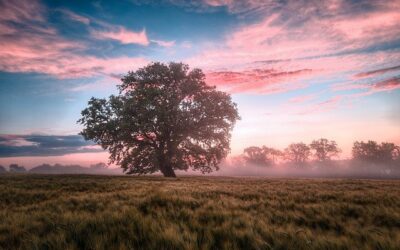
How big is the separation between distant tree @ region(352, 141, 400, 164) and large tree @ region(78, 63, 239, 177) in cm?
11919

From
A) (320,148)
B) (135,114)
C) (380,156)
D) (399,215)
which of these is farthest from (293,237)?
(380,156)

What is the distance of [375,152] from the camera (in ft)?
407

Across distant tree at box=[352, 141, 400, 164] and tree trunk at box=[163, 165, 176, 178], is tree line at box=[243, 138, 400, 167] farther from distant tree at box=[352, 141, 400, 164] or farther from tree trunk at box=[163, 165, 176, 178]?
tree trunk at box=[163, 165, 176, 178]

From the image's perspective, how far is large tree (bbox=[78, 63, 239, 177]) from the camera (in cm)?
2994

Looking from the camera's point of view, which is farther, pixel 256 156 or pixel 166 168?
pixel 256 156

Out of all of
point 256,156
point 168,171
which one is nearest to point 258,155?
point 256,156

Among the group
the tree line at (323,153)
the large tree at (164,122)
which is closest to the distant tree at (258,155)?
the tree line at (323,153)

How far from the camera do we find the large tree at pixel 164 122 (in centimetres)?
2994

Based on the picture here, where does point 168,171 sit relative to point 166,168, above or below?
below

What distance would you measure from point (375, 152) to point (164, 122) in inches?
5092

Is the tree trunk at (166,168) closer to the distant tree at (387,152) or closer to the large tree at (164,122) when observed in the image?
the large tree at (164,122)

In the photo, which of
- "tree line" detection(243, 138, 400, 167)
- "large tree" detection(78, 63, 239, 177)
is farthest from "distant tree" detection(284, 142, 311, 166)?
"large tree" detection(78, 63, 239, 177)

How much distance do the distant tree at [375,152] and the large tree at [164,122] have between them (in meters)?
119

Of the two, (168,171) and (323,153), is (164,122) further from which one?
(323,153)
